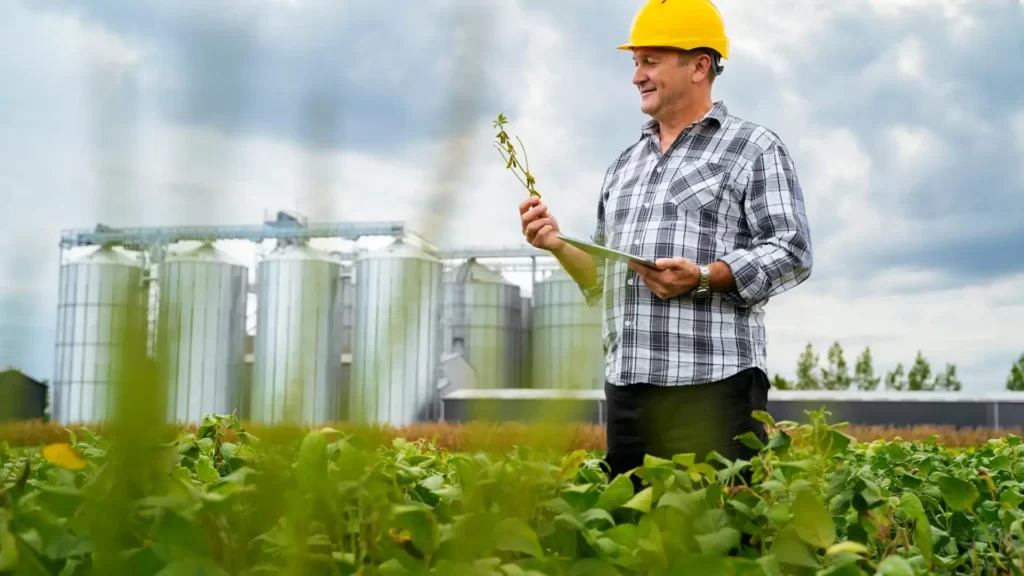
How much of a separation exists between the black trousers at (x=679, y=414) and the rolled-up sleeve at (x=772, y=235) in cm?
21

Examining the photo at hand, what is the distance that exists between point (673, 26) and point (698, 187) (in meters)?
0.37

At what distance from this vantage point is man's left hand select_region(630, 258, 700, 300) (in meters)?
1.82


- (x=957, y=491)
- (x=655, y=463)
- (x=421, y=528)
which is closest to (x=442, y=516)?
(x=421, y=528)

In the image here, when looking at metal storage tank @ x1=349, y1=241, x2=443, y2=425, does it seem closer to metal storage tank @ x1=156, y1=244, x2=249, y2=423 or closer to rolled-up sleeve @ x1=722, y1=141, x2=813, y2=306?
metal storage tank @ x1=156, y1=244, x2=249, y2=423

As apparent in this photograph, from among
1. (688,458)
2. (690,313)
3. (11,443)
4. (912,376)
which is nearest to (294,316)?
(11,443)

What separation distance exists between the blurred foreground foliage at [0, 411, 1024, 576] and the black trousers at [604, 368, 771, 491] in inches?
21.7

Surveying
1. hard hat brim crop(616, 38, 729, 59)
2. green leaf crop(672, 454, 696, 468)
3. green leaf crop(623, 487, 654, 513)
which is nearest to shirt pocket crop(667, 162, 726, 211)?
hard hat brim crop(616, 38, 729, 59)

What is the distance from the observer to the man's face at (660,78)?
2.04 metres

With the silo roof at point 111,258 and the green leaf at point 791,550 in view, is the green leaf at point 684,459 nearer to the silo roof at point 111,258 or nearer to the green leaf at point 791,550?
the green leaf at point 791,550

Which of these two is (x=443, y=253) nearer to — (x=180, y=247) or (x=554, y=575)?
(x=180, y=247)

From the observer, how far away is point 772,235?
1985 mm

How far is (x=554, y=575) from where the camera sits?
834mm

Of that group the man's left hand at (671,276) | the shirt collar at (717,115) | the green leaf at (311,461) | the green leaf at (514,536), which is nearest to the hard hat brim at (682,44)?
the shirt collar at (717,115)

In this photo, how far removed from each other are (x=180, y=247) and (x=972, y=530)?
134 centimetres
